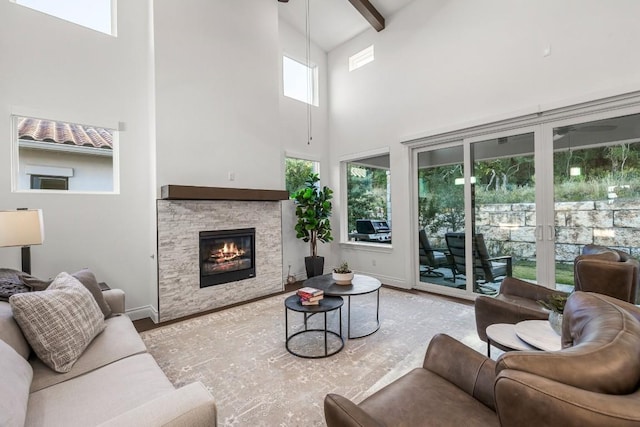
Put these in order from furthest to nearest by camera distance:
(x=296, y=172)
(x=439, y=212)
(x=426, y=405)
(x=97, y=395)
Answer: (x=296, y=172)
(x=439, y=212)
(x=97, y=395)
(x=426, y=405)

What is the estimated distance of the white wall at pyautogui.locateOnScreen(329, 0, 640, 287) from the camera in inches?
123

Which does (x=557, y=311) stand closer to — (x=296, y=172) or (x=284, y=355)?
(x=284, y=355)

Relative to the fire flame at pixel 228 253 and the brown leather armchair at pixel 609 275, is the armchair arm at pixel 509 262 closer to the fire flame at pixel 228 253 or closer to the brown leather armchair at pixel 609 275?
the brown leather armchair at pixel 609 275

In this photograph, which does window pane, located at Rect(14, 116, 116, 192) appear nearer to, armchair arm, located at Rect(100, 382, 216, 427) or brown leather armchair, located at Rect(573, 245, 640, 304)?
armchair arm, located at Rect(100, 382, 216, 427)

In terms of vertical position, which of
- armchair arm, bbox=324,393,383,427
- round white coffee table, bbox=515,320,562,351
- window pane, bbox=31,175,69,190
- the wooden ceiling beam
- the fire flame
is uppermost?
the wooden ceiling beam

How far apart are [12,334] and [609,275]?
3.90m

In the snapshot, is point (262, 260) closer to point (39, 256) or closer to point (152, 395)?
point (39, 256)

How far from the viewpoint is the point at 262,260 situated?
4.63 m

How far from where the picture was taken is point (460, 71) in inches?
164

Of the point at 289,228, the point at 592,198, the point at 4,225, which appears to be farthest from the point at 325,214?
the point at 4,225

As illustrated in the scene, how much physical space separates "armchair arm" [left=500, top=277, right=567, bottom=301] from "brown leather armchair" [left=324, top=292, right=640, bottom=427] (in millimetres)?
1570

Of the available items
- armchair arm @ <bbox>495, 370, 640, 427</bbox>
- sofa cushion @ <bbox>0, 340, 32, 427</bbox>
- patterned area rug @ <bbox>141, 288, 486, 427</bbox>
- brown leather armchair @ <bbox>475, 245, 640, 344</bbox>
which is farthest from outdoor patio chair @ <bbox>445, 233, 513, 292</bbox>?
sofa cushion @ <bbox>0, 340, 32, 427</bbox>

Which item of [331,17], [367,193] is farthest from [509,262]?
[331,17]

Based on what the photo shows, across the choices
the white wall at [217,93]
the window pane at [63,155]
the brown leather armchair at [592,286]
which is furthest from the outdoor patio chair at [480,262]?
the window pane at [63,155]
